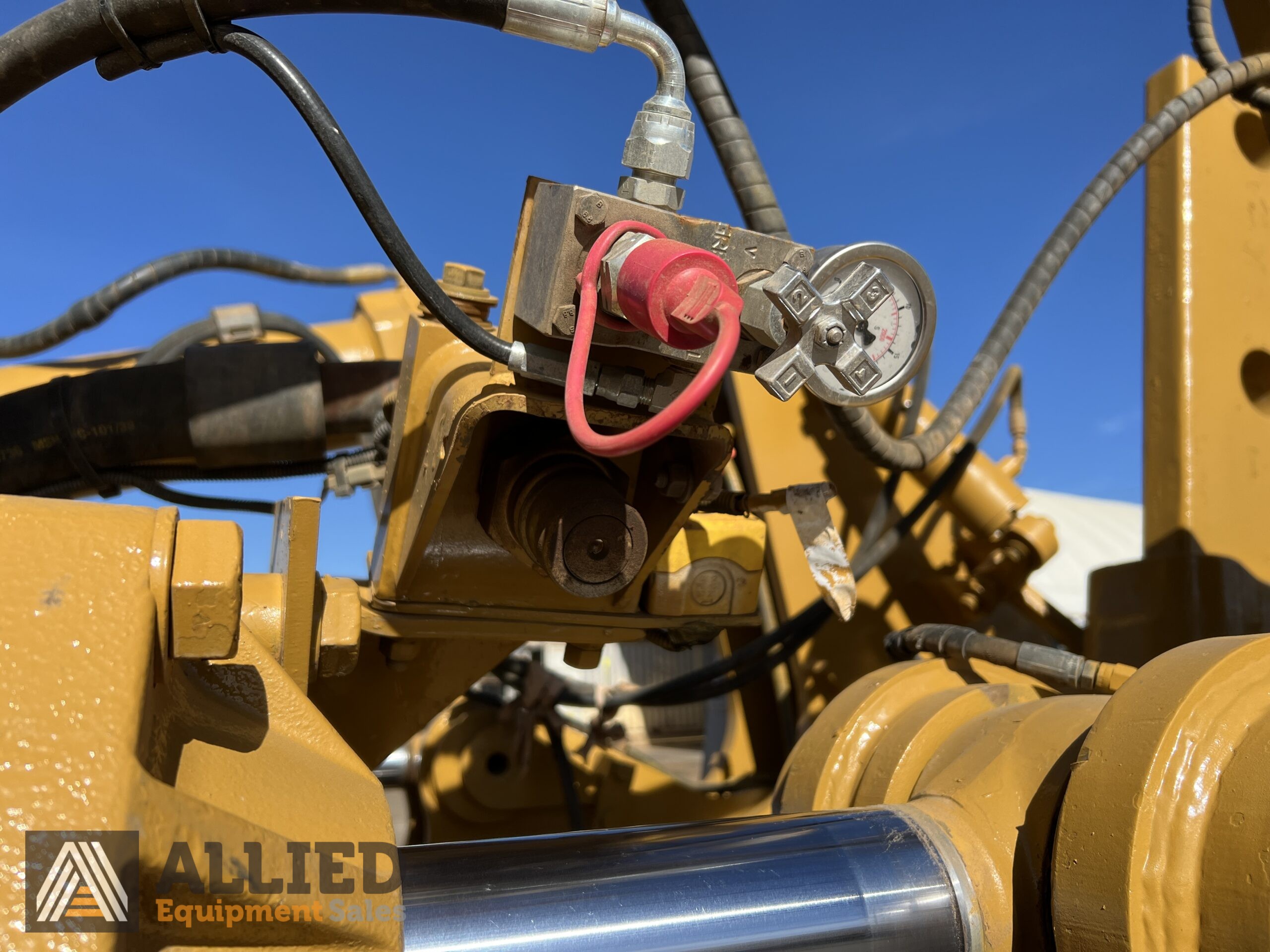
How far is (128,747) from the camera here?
1.24 ft

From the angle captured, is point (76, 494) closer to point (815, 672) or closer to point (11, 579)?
point (11, 579)

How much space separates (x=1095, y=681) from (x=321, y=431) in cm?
89

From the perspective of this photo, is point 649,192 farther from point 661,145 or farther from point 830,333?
point 830,333

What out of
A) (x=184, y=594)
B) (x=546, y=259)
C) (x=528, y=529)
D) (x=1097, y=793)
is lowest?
(x=1097, y=793)

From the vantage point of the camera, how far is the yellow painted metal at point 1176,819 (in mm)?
518

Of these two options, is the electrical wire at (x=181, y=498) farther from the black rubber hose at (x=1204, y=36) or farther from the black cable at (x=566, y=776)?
the black rubber hose at (x=1204, y=36)

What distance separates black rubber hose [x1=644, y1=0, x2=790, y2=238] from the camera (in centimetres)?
105

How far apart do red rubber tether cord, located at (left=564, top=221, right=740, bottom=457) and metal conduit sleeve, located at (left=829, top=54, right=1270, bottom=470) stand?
2.42ft

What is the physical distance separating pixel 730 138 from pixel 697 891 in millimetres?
808

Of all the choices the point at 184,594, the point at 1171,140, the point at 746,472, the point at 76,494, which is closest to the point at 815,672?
the point at 746,472

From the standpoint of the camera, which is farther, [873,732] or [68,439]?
[68,439]

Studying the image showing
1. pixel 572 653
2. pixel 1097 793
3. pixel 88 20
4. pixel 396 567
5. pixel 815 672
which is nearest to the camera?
pixel 1097 793

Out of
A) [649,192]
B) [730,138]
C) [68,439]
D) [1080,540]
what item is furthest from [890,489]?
[1080,540]

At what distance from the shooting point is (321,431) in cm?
116
